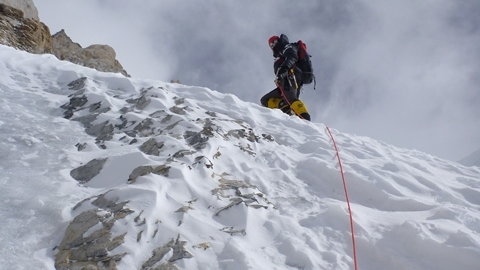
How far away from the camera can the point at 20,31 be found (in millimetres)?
12758

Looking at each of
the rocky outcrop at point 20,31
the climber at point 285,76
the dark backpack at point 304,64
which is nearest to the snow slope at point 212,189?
the climber at point 285,76

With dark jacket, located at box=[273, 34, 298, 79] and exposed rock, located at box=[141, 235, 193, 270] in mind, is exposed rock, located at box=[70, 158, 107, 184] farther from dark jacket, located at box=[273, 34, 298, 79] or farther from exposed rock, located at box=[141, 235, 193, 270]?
dark jacket, located at box=[273, 34, 298, 79]

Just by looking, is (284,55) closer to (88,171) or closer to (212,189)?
(212,189)

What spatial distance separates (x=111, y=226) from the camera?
378 cm

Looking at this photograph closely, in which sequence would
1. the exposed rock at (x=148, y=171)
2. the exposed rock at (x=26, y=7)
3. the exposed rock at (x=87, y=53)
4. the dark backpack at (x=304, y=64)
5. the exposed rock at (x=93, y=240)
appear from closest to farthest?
the exposed rock at (x=93, y=240) → the exposed rock at (x=148, y=171) → the dark backpack at (x=304, y=64) → the exposed rock at (x=26, y=7) → the exposed rock at (x=87, y=53)

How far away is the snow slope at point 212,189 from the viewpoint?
3734mm

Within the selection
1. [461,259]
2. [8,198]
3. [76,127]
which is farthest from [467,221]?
[76,127]

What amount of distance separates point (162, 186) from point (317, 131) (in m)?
3.62

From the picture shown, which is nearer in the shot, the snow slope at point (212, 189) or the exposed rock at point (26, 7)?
the snow slope at point (212, 189)

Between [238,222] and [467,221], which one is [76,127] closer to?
[238,222]

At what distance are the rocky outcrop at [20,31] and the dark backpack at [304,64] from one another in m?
7.84

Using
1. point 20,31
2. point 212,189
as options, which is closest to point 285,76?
point 212,189

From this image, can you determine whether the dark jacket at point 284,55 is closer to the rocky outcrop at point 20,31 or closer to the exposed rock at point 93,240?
the exposed rock at point 93,240

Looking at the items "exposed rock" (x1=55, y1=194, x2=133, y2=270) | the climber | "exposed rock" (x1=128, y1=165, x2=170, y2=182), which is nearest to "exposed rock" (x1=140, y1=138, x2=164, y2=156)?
"exposed rock" (x1=128, y1=165, x2=170, y2=182)
